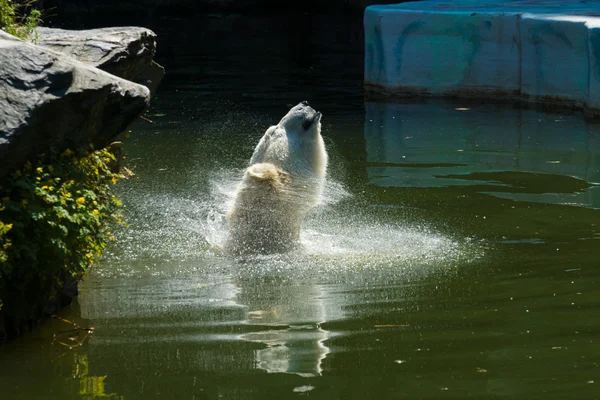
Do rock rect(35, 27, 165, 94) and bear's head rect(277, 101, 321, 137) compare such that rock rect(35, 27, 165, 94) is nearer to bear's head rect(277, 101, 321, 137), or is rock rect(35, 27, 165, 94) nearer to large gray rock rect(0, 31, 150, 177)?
bear's head rect(277, 101, 321, 137)

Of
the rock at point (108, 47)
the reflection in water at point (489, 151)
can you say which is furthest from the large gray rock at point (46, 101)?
the reflection in water at point (489, 151)

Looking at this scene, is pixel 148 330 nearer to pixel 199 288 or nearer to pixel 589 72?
pixel 199 288

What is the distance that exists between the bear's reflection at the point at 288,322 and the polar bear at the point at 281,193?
0.62 metres

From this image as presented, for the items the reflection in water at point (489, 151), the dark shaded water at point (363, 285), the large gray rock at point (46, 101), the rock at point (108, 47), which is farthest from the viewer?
the reflection in water at point (489, 151)

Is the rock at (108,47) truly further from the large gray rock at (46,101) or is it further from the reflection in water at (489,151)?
the reflection in water at (489,151)

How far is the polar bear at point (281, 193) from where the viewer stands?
6.31 meters

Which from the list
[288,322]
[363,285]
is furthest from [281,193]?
[288,322]

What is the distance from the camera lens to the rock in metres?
6.88

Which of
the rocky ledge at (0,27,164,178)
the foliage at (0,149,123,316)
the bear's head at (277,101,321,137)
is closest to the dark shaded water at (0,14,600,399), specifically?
the foliage at (0,149,123,316)

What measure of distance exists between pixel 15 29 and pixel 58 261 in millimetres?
1808

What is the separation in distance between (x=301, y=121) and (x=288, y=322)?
1885mm

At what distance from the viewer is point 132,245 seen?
21.7 feet

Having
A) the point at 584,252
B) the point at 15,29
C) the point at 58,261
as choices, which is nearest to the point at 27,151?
the point at 58,261

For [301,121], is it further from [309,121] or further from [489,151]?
[489,151]
